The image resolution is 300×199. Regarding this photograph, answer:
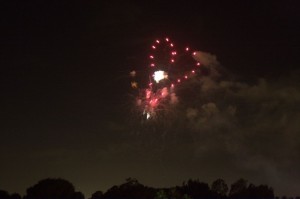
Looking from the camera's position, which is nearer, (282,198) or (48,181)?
(282,198)

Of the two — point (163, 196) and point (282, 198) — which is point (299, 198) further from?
point (163, 196)

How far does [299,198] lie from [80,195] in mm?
55912

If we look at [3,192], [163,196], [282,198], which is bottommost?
[282,198]

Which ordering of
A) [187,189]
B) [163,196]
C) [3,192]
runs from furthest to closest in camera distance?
[187,189] → [3,192] → [163,196]

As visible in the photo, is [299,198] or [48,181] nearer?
[299,198]

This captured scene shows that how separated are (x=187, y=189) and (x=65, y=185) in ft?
76.4

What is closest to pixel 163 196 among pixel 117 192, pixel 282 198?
pixel 282 198

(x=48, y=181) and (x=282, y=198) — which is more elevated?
(x=48, y=181)

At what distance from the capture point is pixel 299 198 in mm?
55375

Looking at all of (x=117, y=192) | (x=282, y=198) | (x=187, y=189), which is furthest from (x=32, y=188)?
(x=282, y=198)

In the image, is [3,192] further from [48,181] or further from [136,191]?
[136,191]

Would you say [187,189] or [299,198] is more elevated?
[187,189]

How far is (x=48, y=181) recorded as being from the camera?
108000mm

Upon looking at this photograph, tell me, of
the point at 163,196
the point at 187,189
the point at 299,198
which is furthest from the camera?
the point at 187,189
